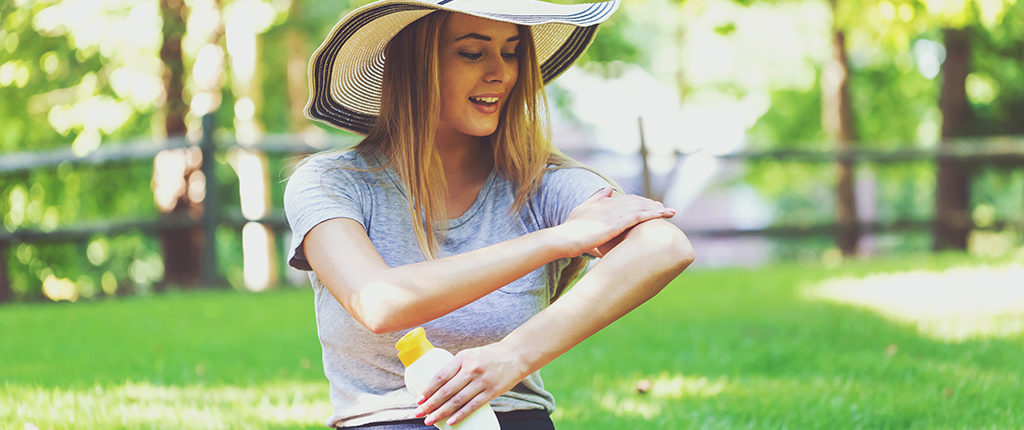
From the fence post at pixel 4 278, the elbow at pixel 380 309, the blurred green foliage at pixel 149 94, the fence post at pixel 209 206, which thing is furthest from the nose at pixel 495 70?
the fence post at pixel 4 278

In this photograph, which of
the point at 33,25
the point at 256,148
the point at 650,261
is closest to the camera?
the point at 650,261

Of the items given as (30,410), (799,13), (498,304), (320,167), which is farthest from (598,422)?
(799,13)

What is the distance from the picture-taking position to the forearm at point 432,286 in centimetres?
176

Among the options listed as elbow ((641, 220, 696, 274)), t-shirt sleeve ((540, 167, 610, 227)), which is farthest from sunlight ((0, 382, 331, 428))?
elbow ((641, 220, 696, 274))

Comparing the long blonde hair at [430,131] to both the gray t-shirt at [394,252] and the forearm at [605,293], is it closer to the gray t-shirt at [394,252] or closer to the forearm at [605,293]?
the gray t-shirt at [394,252]

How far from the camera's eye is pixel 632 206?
1.96 m

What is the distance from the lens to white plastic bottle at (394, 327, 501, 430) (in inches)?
67.2

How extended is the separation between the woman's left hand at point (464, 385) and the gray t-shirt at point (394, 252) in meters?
0.24

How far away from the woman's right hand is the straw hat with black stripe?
0.41 m

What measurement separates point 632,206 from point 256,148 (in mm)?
6547

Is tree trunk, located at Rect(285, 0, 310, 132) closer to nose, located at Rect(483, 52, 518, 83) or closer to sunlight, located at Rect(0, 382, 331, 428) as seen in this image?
sunlight, located at Rect(0, 382, 331, 428)

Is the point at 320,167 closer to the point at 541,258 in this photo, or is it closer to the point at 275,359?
the point at 541,258

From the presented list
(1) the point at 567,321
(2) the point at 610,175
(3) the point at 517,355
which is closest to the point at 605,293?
(1) the point at 567,321

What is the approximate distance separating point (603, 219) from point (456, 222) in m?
0.36
